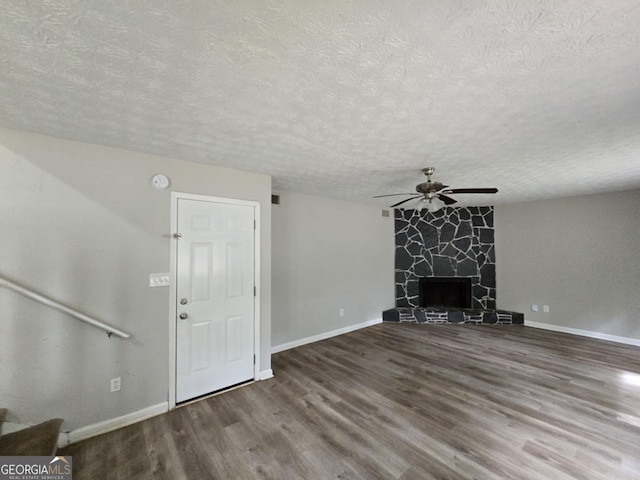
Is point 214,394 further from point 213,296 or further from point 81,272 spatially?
point 81,272

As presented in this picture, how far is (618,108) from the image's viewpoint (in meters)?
1.58

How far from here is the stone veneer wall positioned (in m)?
5.30

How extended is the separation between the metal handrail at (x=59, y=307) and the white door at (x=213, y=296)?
51 centimetres

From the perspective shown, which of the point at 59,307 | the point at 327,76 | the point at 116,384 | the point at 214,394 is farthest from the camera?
the point at 214,394

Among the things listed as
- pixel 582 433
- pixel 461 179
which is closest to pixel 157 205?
pixel 461 179

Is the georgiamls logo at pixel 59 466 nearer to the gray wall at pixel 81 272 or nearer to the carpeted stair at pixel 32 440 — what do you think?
the carpeted stair at pixel 32 440

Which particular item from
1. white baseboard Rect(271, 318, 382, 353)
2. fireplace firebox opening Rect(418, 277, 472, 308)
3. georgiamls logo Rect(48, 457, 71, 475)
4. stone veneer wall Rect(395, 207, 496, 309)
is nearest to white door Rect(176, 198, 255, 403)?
georgiamls logo Rect(48, 457, 71, 475)

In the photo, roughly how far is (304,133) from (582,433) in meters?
3.31

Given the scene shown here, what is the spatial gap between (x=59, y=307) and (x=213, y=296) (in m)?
1.14

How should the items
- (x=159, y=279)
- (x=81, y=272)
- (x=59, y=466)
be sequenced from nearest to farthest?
(x=59, y=466)
(x=81, y=272)
(x=159, y=279)

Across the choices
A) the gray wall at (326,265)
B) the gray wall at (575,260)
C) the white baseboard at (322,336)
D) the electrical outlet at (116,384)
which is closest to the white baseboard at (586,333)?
the gray wall at (575,260)

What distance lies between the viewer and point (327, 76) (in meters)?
1.27

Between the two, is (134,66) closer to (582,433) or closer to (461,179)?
(461,179)

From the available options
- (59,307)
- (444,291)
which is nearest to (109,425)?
(59,307)
